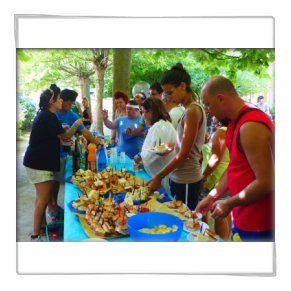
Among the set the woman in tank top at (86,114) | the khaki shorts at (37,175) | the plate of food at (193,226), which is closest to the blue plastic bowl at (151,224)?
the plate of food at (193,226)

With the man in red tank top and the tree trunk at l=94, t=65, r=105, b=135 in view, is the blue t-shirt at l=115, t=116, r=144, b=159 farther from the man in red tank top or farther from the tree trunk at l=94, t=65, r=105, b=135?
the man in red tank top

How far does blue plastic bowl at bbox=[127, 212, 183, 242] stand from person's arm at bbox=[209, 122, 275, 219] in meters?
0.40

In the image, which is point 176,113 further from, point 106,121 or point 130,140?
point 106,121

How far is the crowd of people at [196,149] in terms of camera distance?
4.39 feet

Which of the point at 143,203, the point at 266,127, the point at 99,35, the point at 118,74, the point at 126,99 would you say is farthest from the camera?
the point at 118,74

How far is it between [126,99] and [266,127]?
3418mm

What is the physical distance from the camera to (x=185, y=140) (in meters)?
2.12

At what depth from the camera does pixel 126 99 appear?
14.9ft

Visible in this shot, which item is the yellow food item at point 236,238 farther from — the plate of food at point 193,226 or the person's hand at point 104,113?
the person's hand at point 104,113

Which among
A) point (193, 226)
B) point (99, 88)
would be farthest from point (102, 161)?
point (99, 88)

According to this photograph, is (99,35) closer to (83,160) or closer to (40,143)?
(40,143)

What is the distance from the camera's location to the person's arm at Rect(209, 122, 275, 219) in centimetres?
129

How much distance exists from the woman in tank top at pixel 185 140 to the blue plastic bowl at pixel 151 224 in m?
0.49
